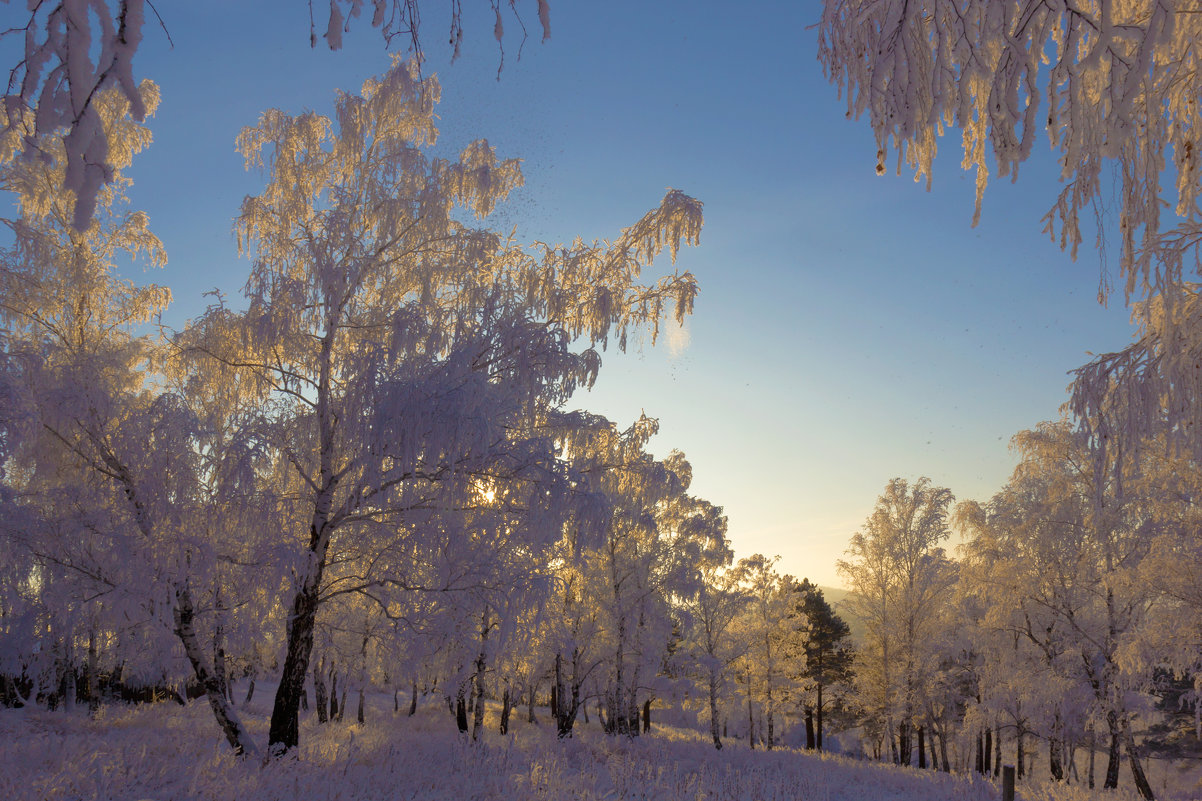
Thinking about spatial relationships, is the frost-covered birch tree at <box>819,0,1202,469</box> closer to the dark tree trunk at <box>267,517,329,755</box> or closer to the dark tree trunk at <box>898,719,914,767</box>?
the dark tree trunk at <box>267,517,329,755</box>

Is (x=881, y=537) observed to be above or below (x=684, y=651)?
above

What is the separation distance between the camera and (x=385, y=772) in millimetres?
7996

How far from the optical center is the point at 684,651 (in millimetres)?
23516

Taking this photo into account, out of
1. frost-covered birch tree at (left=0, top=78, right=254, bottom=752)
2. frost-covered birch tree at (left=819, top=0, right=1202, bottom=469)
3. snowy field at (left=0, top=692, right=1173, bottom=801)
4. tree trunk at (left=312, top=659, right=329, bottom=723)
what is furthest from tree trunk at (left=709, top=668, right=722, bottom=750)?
frost-covered birch tree at (left=819, top=0, right=1202, bottom=469)

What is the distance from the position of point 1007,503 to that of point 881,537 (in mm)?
6648

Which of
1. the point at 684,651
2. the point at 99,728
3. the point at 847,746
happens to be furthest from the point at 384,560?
the point at 847,746

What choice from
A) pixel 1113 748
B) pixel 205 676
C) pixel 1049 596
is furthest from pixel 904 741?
pixel 205 676

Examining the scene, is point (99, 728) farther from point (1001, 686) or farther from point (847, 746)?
point (847, 746)

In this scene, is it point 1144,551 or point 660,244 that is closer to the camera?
point 660,244

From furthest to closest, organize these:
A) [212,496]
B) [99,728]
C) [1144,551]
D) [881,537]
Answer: [881,537], [1144,551], [99,728], [212,496]

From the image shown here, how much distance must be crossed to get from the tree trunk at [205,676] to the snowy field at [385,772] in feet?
1.52

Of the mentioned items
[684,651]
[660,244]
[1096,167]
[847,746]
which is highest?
[660,244]

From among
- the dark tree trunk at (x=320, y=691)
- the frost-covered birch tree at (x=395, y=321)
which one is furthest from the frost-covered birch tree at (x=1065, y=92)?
the dark tree trunk at (x=320, y=691)

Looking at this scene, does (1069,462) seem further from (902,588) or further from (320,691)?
(320,691)
